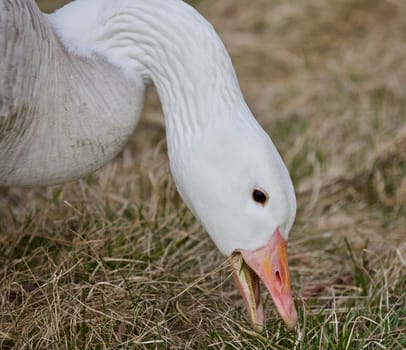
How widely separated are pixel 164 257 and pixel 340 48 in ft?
12.4

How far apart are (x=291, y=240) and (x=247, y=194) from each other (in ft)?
5.00

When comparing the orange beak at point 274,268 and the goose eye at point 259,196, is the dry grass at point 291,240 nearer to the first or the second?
the orange beak at point 274,268

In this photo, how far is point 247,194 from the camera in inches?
139

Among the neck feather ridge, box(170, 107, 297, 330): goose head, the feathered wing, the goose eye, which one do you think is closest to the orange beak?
box(170, 107, 297, 330): goose head

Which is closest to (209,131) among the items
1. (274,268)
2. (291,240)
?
(274,268)

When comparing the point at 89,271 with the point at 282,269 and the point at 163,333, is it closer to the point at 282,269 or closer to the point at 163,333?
the point at 163,333

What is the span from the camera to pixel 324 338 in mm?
3654

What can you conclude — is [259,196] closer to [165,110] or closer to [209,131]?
[209,131]

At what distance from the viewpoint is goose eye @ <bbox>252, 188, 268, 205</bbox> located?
348 cm

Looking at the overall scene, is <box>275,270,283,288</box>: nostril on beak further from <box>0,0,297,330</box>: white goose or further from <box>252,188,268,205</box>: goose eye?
<box>252,188,268,205</box>: goose eye

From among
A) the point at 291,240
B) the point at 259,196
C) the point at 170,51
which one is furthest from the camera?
the point at 291,240

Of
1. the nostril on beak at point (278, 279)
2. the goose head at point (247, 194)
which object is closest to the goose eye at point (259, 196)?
the goose head at point (247, 194)

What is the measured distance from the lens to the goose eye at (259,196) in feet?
11.4

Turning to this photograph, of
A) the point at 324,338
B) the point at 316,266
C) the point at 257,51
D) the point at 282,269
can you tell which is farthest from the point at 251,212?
the point at 257,51
